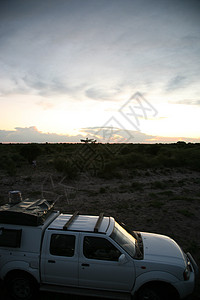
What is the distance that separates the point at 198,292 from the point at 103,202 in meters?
6.58

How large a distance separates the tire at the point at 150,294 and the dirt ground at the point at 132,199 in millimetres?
1086

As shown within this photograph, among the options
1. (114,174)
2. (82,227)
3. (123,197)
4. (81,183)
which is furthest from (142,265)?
(114,174)

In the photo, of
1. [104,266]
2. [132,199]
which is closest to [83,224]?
[104,266]

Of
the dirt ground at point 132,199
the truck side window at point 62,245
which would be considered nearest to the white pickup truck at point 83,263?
the truck side window at point 62,245

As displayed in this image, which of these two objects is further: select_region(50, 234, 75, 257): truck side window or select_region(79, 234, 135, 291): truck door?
select_region(50, 234, 75, 257): truck side window

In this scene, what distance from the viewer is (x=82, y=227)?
3.73 m

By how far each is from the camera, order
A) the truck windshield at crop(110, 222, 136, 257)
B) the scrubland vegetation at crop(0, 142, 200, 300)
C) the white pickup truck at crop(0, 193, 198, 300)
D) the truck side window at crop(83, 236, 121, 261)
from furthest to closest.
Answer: the scrubland vegetation at crop(0, 142, 200, 300) < the truck windshield at crop(110, 222, 136, 257) < the truck side window at crop(83, 236, 121, 261) < the white pickup truck at crop(0, 193, 198, 300)

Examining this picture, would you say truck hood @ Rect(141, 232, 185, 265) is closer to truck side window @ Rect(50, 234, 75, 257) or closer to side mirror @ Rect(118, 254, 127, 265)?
side mirror @ Rect(118, 254, 127, 265)

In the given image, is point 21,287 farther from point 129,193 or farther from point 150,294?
point 129,193

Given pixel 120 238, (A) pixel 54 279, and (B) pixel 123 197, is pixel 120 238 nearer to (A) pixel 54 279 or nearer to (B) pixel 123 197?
(A) pixel 54 279

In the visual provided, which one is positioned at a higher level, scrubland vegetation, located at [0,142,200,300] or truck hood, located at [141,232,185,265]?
truck hood, located at [141,232,185,265]

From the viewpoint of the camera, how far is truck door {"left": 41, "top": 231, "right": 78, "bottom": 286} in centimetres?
349

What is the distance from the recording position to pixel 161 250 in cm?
372

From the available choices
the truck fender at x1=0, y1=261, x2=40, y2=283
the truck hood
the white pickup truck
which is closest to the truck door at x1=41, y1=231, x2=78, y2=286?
the white pickup truck
